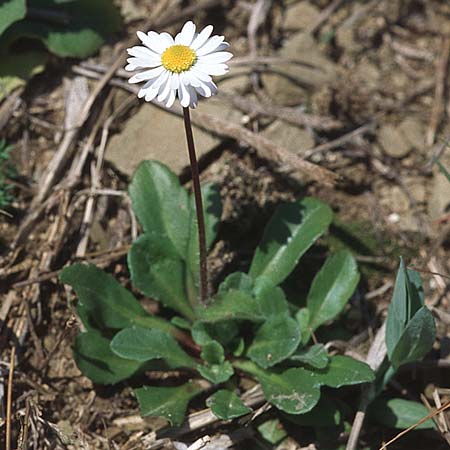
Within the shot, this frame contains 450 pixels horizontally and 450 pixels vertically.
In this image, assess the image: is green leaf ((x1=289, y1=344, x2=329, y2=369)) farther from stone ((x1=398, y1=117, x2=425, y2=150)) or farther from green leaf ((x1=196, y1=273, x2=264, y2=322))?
stone ((x1=398, y1=117, x2=425, y2=150))

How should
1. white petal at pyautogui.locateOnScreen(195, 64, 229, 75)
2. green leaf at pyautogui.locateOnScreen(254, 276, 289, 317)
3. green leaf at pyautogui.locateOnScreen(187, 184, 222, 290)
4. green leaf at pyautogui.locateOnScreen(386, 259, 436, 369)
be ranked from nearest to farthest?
1. white petal at pyautogui.locateOnScreen(195, 64, 229, 75)
2. green leaf at pyautogui.locateOnScreen(386, 259, 436, 369)
3. green leaf at pyautogui.locateOnScreen(254, 276, 289, 317)
4. green leaf at pyautogui.locateOnScreen(187, 184, 222, 290)

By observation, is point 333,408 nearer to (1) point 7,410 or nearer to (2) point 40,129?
(1) point 7,410

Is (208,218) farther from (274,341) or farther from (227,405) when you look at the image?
(227,405)

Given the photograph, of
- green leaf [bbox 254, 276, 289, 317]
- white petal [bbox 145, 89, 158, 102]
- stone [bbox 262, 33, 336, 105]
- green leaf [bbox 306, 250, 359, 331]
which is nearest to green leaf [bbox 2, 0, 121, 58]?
stone [bbox 262, 33, 336, 105]

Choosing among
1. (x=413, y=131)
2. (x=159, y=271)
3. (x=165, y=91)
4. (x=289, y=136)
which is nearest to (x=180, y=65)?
(x=165, y=91)

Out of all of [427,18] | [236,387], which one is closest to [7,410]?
[236,387]

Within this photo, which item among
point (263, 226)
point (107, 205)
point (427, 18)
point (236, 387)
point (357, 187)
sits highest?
point (427, 18)
